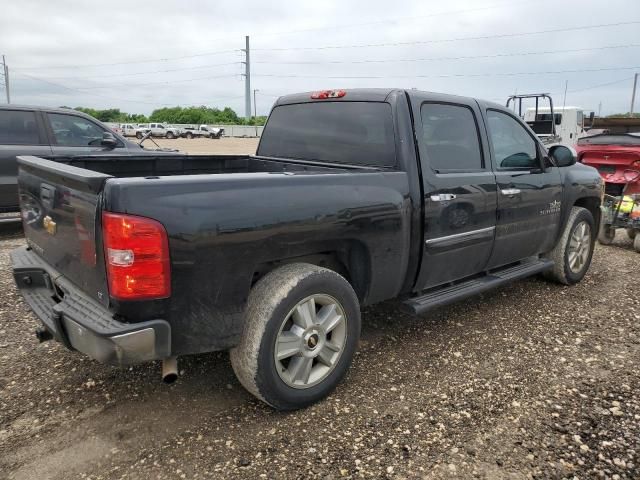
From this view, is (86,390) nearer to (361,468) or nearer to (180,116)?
(361,468)

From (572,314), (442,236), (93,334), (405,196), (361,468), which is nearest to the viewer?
(93,334)

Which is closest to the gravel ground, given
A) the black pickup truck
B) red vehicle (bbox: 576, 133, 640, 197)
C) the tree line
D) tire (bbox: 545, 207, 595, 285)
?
the black pickup truck

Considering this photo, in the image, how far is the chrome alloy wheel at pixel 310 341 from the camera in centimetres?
282

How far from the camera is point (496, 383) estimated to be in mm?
3318

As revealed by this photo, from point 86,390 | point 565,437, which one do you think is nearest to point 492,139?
point 565,437

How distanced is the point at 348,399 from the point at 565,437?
1.21 metres

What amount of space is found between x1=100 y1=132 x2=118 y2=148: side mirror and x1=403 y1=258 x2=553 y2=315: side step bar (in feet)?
17.8

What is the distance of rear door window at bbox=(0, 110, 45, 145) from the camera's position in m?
6.88

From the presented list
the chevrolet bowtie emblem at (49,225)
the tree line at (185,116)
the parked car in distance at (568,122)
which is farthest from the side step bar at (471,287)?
the tree line at (185,116)

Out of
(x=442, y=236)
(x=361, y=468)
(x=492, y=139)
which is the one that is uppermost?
(x=492, y=139)

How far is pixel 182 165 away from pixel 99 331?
2.30 metres

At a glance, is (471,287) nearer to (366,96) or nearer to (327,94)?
(366,96)

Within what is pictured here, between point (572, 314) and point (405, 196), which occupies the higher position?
point (405, 196)

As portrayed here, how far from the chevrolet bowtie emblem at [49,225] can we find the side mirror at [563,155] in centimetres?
423
